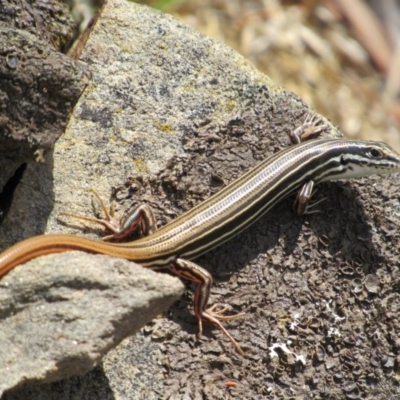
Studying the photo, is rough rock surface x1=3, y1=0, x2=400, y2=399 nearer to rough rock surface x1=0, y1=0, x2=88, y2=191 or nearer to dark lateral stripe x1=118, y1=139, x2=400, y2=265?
dark lateral stripe x1=118, y1=139, x2=400, y2=265

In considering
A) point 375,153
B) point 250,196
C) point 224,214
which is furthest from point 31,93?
point 375,153

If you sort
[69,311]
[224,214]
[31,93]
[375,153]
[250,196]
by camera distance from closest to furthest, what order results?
[69,311] → [31,93] → [224,214] → [250,196] → [375,153]

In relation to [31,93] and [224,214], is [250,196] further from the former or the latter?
[31,93]

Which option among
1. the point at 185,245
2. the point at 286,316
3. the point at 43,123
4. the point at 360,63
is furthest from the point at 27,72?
the point at 360,63

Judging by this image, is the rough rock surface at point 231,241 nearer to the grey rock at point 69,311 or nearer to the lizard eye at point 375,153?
the lizard eye at point 375,153

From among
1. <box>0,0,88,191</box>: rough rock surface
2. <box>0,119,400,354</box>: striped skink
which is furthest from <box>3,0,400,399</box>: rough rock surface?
<box>0,0,88,191</box>: rough rock surface

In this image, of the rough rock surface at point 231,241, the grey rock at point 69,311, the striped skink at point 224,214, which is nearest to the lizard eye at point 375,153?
the striped skink at point 224,214
